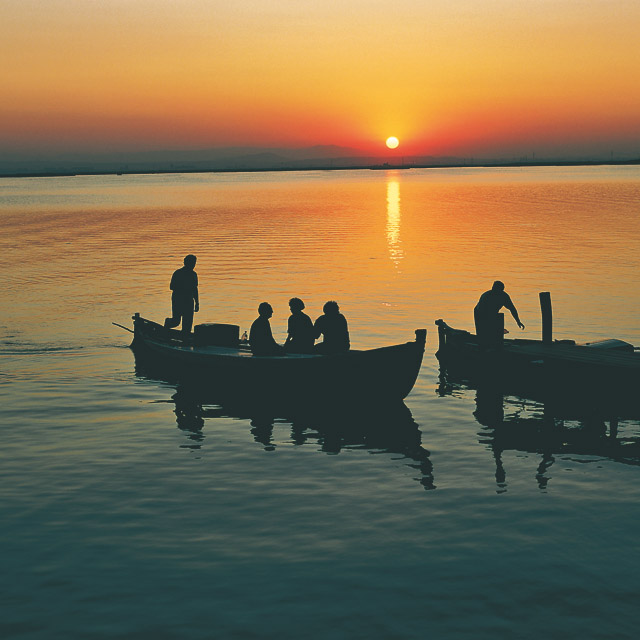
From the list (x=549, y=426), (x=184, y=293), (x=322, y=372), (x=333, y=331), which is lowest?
(x=549, y=426)

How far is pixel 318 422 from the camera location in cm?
1809

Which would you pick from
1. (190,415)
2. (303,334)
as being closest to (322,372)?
(303,334)

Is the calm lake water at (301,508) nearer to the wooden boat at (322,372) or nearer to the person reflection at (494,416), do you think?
the person reflection at (494,416)

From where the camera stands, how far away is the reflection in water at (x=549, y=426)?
51.7 feet

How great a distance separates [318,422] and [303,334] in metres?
2.52

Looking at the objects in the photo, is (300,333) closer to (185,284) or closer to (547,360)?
(185,284)

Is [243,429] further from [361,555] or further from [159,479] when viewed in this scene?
[361,555]

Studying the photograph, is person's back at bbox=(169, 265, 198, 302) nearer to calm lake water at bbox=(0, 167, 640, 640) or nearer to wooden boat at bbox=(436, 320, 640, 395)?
calm lake water at bbox=(0, 167, 640, 640)

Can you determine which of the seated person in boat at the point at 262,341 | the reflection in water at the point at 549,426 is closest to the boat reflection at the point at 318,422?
the seated person in boat at the point at 262,341

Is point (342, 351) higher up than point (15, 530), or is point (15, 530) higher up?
point (342, 351)

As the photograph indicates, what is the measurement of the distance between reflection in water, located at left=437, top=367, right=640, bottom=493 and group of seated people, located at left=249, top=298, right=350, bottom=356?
3.28 m

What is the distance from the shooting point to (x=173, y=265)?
1949 inches

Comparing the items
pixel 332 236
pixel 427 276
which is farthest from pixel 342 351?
pixel 332 236

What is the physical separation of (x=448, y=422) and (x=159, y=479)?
674 centimetres
